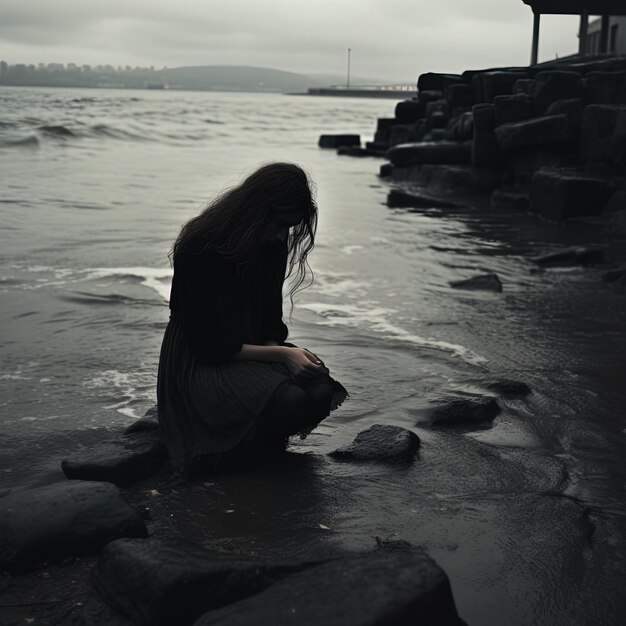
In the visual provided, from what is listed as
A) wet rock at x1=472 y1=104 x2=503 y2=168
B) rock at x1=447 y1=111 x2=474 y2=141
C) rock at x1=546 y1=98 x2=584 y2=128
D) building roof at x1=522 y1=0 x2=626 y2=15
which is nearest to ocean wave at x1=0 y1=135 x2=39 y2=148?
rock at x1=447 y1=111 x2=474 y2=141

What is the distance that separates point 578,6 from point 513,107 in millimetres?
16308

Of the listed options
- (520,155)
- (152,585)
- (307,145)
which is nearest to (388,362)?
(152,585)

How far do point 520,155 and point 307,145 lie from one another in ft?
57.1

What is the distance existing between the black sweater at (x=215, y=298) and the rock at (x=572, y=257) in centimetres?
554

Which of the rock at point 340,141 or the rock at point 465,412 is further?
the rock at point 340,141

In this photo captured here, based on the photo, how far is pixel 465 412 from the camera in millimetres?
4027

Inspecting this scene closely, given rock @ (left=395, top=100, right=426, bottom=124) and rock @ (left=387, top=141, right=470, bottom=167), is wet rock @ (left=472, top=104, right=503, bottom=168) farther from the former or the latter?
rock @ (left=395, top=100, right=426, bottom=124)

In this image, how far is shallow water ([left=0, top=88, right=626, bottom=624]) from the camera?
2.78 meters

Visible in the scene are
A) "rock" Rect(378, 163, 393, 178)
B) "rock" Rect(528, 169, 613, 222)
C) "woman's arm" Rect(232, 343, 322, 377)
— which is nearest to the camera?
"woman's arm" Rect(232, 343, 322, 377)

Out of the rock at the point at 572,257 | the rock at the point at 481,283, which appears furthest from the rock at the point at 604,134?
the rock at the point at 481,283

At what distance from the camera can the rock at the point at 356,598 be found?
78.2 inches

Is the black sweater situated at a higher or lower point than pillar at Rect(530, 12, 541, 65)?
lower

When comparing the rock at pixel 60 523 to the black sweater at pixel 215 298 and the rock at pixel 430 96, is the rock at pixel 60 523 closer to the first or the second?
the black sweater at pixel 215 298

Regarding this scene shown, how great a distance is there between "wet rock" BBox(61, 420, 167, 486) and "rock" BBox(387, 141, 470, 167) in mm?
14926
